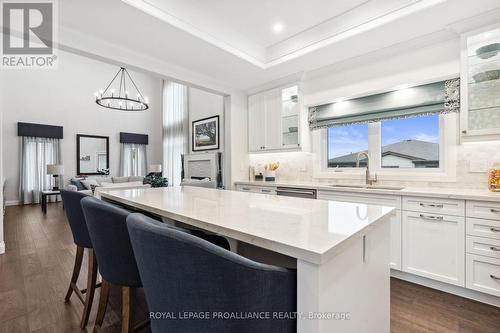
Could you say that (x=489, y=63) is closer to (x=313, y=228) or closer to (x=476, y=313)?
(x=476, y=313)

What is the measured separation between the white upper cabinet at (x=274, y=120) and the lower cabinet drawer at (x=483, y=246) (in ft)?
7.21

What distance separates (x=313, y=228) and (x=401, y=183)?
2488mm

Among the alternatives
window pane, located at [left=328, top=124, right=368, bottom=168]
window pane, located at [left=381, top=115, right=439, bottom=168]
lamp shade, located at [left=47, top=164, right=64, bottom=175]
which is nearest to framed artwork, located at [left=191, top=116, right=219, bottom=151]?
window pane, located at [left=328, top=124, right=368, bottom=168]

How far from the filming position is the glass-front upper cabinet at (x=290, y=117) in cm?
370

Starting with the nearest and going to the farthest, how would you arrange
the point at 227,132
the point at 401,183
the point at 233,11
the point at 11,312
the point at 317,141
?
the point at 11,312 < the point at 233,11 < the point at 401,183 < the point at 317,141 < the point at 227,132

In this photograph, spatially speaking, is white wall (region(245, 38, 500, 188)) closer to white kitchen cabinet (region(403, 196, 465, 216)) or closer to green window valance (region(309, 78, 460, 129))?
green window valance (region(309, 78, 460, 129))

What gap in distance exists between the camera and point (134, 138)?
30.1 ft

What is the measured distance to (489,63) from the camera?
2178 mm

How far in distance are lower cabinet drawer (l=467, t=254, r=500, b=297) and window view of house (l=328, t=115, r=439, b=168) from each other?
1066mm

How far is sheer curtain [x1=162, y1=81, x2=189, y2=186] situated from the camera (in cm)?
774

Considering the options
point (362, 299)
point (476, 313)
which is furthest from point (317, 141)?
point (362, 299)

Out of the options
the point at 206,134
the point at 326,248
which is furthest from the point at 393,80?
the point at 206,134

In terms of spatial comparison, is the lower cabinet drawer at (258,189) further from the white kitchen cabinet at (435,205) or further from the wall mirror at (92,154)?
the wall mirror at (92,154)

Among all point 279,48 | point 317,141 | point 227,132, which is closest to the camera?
point 279,48
